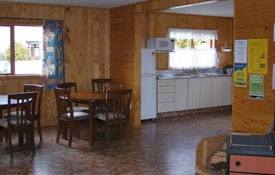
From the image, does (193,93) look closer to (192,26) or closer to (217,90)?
(217,90)

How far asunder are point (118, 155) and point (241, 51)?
7.10ft

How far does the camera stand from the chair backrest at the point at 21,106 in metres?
4.79

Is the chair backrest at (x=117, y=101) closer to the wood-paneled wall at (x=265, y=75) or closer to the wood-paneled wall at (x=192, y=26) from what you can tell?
the wood-paneled wall at (x=265, y=75)

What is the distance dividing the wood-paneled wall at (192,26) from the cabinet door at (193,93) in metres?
0.70

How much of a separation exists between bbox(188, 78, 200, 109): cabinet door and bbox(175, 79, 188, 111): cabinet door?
0.12 m

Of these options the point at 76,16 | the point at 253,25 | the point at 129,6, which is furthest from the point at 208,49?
the point at 253,25

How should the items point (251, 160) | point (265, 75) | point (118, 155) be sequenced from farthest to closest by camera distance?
point (118, 155) < point (265, 75) < point (251, 160)

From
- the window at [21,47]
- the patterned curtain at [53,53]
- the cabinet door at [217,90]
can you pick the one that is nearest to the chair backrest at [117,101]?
the patterned curtain at [53,53]

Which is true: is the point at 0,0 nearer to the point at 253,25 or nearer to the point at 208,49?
the point at 253,25

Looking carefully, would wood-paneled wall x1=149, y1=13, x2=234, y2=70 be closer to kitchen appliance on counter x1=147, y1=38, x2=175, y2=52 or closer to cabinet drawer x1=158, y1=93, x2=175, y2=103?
kitchen appliance on counter x1=147, y1=38, x2=175, y2=52

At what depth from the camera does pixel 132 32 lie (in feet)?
22.8

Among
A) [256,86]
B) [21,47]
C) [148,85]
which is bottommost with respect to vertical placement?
[148,85]

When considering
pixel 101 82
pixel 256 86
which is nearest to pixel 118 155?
pixel 256 86

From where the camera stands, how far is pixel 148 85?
7.44m
